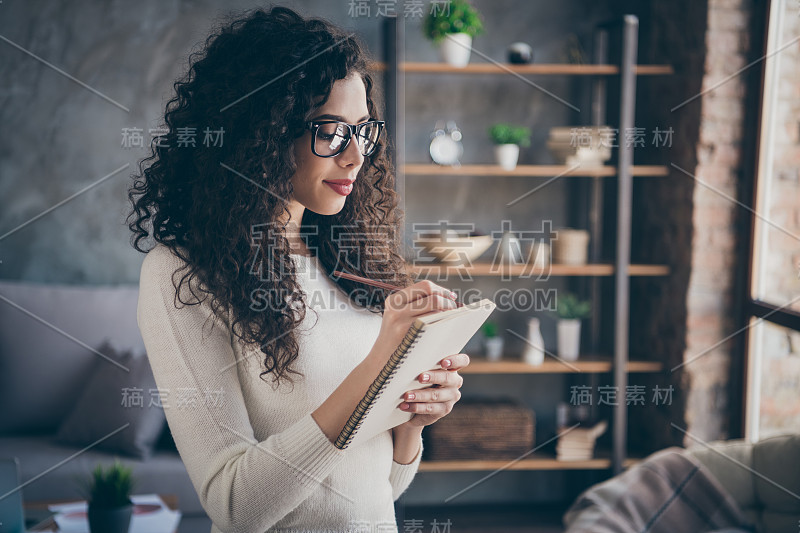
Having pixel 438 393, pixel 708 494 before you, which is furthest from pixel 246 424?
pixel 708 494

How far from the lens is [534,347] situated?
9.45 feet

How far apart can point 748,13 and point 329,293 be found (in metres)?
2.25

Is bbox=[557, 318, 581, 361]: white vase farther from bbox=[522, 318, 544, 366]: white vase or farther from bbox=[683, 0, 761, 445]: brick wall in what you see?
bbox=[683, 0, 761, 445]: brick wall

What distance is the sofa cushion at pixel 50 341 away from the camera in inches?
103

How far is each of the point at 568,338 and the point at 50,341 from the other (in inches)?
82.2

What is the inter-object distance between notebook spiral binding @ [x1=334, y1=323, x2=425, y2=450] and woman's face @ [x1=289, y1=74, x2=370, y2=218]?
0.34m

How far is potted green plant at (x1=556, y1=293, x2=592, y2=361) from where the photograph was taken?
2891 millimetres

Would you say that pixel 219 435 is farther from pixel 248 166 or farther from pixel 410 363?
pixel 248 166

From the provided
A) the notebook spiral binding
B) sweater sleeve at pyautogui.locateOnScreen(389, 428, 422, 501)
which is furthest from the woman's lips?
sweater sleeve at pyautogui.locateOnScreen(389, 428, 422, 501)

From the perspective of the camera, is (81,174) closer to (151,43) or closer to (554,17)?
(151,43)

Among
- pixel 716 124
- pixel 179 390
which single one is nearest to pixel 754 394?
pixel 716 124

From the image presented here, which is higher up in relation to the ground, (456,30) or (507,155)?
(456,30)

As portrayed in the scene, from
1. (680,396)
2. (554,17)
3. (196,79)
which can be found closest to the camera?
(196,79)

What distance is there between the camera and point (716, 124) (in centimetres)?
264
